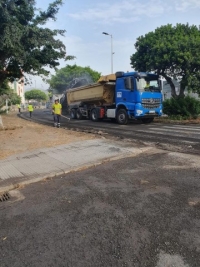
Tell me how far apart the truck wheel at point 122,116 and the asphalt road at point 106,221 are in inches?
419

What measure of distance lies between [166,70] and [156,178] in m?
17.2

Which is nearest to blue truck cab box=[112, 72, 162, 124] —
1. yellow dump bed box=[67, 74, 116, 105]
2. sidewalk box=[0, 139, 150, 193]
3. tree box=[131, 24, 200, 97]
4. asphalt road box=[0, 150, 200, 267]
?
yellow dump bed box=[67, 74, 116, 105]

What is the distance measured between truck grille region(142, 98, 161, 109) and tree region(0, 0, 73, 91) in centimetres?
531

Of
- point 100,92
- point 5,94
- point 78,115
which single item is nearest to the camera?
point 100,92

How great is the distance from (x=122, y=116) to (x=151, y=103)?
2108mm

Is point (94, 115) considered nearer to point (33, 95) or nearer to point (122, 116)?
point (122, 116)

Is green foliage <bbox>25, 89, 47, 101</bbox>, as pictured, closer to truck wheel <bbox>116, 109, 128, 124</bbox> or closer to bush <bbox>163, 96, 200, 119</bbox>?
truck wheel <bbox>116, 109, 128, 124</bbox>

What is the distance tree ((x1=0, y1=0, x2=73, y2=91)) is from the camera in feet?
31.6

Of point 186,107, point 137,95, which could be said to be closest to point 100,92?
point 137,95

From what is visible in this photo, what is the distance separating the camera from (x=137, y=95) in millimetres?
14109

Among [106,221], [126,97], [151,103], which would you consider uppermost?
[126,97]

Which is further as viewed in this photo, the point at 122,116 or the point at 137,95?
the point at 122,116

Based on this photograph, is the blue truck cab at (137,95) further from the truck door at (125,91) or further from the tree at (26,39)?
the tree at (26,39)

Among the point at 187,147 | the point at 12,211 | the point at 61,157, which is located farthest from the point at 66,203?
the point at 187,147
